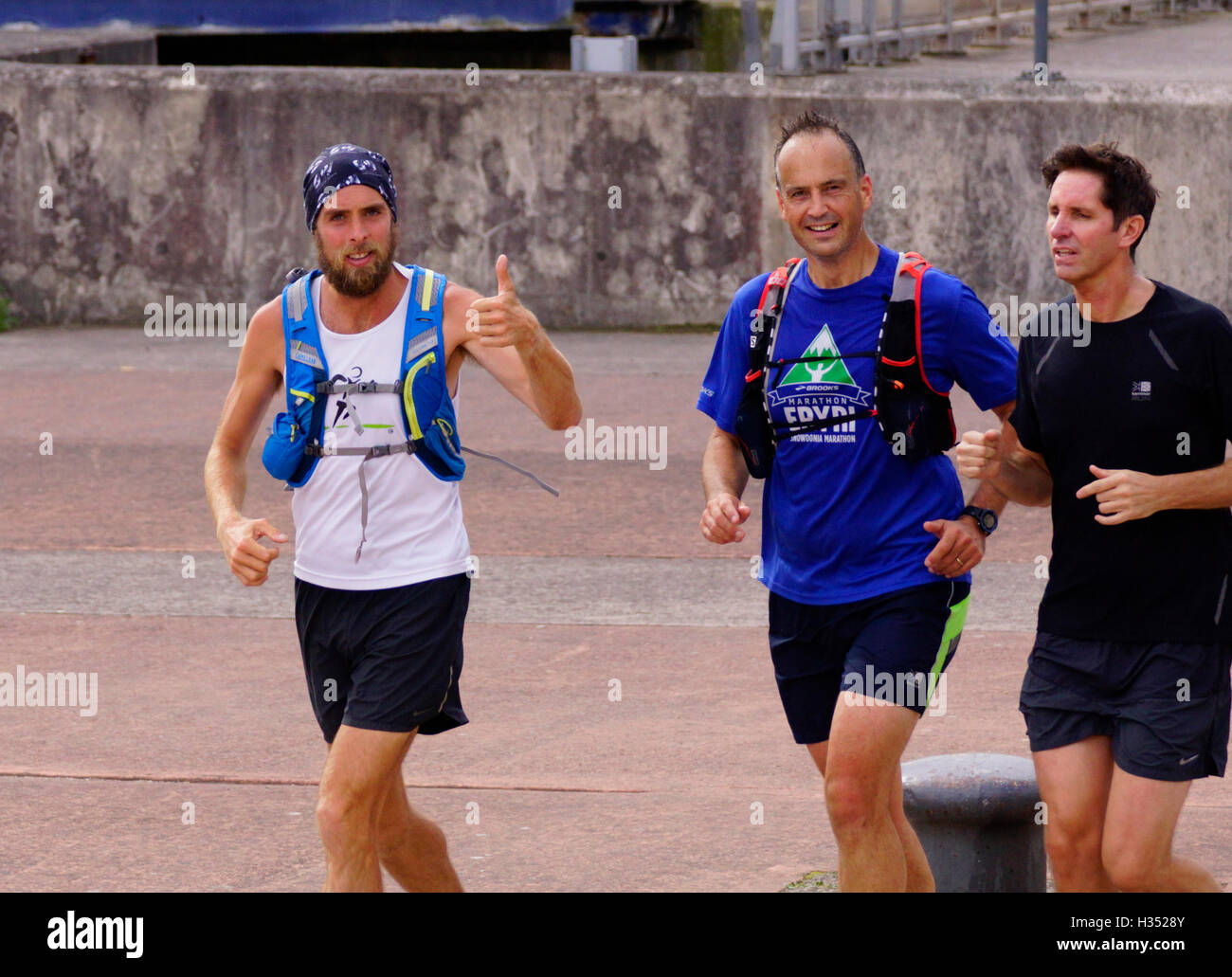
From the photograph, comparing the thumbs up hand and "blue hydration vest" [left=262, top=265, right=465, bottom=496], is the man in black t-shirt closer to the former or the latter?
the thumbs up hand

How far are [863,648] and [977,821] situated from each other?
2.07ft

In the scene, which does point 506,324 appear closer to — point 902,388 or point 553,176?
point 902,388

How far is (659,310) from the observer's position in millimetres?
16750

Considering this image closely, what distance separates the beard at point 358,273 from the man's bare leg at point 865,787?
4.97 feet

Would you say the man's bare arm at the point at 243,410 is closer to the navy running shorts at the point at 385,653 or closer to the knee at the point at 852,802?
the navy running shorts at the point at 385,653

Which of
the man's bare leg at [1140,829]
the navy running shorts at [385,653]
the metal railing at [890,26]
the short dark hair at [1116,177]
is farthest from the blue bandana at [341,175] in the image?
the metal railing at [890,26]

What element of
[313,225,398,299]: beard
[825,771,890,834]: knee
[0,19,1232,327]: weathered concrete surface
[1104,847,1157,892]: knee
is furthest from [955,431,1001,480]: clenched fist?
[0,19,1232,327]: weathered concrete surface

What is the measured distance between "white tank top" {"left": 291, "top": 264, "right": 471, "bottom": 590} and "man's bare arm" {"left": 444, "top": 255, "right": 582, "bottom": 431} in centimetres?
16

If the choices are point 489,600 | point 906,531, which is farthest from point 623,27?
point 906,531

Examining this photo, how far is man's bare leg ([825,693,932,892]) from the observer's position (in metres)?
4.56

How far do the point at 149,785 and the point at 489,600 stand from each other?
8.82 ft

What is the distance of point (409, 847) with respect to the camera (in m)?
4.92

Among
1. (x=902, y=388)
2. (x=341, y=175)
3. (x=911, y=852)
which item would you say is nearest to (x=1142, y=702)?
(x=911, y=852)

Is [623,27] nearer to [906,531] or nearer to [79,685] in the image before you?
[79,685]
